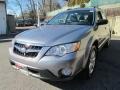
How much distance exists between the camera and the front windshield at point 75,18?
6.19 m

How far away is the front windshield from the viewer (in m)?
6.19

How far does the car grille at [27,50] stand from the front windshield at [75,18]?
75.4 inches

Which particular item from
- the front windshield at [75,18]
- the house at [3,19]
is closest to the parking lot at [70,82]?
the front windshield at [75,18]

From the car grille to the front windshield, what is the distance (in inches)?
75.4

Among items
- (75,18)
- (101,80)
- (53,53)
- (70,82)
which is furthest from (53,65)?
(75,18)

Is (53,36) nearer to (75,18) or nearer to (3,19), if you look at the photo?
(75,18)

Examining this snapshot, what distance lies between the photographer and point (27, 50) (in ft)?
15.2

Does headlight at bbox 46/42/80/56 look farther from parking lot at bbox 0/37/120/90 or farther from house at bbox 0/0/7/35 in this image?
house at bbox 0/0/7/35

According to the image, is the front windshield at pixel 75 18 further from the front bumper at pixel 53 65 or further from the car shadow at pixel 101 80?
the front bumper at pixel 53 65

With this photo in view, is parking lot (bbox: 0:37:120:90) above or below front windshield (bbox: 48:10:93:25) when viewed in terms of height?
below

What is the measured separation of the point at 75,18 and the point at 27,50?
2340 millimetres

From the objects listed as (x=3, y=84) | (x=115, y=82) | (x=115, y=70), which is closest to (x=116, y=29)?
(x=115, y=70)

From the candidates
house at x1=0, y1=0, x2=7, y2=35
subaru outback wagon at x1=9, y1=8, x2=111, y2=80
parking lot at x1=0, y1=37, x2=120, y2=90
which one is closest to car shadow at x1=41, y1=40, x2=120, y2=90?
parking lot at x1=0, y1=37, x2=120, y2=90

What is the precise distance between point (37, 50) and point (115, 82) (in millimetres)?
2183
